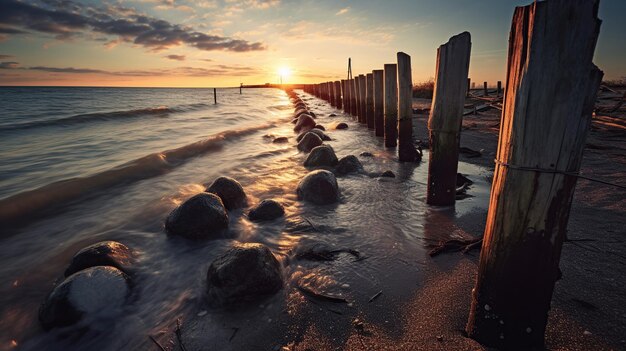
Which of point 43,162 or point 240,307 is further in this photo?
point 43,162

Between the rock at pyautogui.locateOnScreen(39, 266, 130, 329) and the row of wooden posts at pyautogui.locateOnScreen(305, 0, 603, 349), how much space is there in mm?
2890

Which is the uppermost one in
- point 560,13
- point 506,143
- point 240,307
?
point 560,13

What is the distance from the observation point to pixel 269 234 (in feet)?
12.7

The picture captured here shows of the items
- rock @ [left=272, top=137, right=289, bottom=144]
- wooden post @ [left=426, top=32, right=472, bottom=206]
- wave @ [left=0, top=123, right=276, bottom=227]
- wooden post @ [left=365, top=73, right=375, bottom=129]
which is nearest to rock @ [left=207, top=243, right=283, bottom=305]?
wooden post @ [left=426, top=32, right=472, bottom=206]

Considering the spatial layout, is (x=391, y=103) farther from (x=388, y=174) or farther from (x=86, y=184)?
(x=86, y=184)

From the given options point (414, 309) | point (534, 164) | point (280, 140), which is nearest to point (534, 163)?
point (534, 164)

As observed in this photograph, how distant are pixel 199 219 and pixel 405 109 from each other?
4945 millimetres

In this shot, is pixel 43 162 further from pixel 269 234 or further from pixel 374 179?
pixel 374 179

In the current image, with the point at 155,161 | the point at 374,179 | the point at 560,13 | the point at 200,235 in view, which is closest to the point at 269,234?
the point at 200,235

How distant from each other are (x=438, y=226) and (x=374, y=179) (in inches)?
86.0

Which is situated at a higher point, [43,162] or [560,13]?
[560,13]

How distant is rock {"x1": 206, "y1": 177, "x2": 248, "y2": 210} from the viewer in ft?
15.5

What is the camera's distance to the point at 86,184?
249 inches

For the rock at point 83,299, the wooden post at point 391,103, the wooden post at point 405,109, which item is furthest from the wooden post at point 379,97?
the rock at point 83,299
